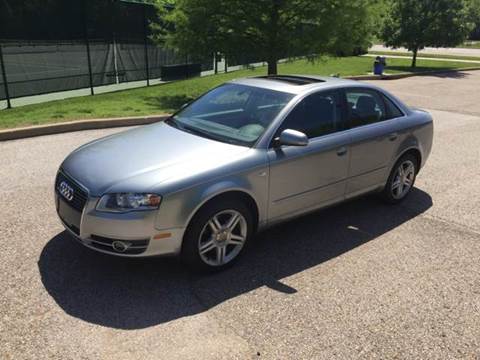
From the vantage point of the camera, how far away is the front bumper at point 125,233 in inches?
144

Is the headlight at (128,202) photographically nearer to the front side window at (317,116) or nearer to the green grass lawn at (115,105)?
the front side window at (317,116)

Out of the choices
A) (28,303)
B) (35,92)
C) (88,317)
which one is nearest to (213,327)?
(88,317)

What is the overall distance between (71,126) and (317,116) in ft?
19.2

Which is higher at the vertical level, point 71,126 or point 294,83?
point 294,83

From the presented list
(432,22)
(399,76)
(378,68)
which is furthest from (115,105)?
(432,22)

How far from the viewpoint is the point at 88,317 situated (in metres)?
3.49

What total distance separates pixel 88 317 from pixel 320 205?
2.52m

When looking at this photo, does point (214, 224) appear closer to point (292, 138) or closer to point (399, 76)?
point (292, 138)

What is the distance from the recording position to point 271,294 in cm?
387

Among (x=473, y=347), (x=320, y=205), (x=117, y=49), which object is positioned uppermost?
(x=117, y=49)

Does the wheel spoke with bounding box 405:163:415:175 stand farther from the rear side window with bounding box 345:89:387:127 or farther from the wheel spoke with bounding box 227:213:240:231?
the wheel spoke with bounding box 227:213:240:231

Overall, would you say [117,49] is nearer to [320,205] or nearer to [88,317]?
[320,205]

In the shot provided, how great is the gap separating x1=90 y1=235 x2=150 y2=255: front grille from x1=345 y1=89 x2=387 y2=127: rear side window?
2645 mm

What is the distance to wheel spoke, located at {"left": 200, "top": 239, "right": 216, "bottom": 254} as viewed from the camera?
3988mm
